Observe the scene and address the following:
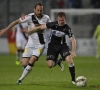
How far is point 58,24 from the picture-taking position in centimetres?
1342

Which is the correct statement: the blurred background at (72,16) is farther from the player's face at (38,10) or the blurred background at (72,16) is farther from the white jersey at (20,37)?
the player's face at (38,10)

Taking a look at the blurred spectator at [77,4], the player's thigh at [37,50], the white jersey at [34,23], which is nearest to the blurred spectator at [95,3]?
the blurred spectator at [77,4]

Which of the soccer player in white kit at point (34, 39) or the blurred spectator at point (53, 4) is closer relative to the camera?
the soccer player in white kit at point (34, 39)

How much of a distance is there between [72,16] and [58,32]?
777 inches

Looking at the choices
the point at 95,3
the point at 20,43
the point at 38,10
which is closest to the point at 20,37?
the point at 20,43

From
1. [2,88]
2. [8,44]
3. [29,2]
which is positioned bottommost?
[8,44]

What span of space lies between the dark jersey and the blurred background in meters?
17.6

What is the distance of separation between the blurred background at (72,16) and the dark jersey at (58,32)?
57.7 feet

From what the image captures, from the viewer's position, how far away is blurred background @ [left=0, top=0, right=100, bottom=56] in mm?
31969

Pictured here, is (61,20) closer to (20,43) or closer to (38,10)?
(38,10)

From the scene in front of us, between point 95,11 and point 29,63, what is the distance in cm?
1988

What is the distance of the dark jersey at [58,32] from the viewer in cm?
1338

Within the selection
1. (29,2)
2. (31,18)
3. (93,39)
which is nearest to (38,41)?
(31,18)

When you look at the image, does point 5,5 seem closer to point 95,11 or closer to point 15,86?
point 95,11
